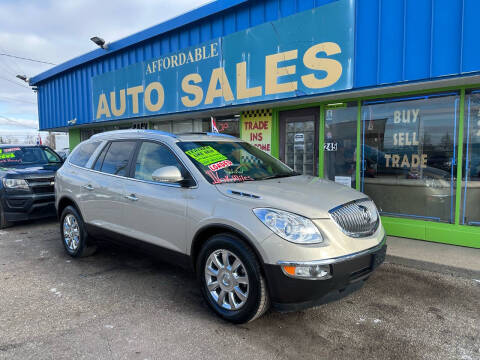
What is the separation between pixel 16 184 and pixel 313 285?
663cm

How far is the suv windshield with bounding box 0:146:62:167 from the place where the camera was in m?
7.80

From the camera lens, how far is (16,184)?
22.6 ft

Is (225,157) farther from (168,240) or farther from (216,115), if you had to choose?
(216,115)

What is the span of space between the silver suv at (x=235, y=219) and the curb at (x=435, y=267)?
5.64 ft

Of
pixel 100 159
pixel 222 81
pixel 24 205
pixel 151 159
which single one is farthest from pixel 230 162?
pixel 24 205

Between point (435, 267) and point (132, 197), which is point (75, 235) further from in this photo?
point (435, 267)

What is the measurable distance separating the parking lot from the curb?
102 millimetres

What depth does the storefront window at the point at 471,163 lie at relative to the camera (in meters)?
5.29

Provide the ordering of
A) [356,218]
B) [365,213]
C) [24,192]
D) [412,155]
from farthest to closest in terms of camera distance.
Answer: [24,192]
[412,155]
[365,213]
[356,218]

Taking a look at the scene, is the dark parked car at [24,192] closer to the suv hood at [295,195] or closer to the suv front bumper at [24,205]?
the suv front bumper at [24,205]

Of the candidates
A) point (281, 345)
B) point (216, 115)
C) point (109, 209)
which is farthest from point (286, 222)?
point (216, 115)

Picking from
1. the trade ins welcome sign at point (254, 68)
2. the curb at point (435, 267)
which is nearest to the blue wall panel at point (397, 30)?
the trade ins welcome sign at point (254, 68)

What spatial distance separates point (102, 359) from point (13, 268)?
9.70 ft

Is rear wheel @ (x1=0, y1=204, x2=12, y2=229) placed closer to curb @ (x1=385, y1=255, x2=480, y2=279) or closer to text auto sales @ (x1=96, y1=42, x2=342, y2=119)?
text auto sales @ (x1=96, y1=42, x2=342, y2=119)
